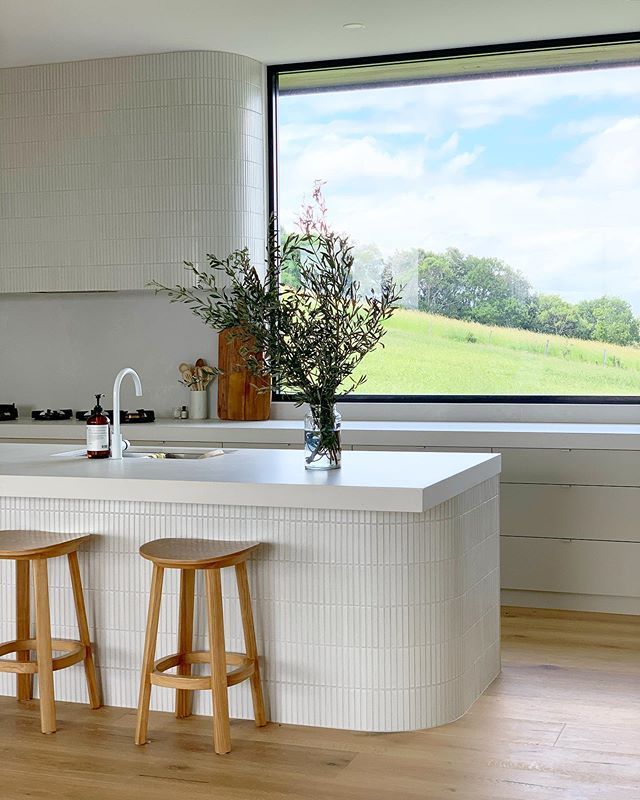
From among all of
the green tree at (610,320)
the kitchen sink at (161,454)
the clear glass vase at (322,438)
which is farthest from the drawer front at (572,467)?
the clear glass vase at (322,438)

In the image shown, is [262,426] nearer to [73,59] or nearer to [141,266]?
[141,266]

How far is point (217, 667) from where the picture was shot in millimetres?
3125

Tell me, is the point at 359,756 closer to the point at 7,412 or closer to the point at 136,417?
the point at 136,417

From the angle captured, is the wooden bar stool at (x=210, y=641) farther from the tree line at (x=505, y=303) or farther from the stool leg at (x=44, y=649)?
the tree line at (x=505, y=303)

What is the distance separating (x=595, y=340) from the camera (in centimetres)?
547

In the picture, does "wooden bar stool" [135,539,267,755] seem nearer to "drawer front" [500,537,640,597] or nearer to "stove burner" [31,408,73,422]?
"drawer front" [500,537,640,597]

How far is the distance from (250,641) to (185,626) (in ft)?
0.78

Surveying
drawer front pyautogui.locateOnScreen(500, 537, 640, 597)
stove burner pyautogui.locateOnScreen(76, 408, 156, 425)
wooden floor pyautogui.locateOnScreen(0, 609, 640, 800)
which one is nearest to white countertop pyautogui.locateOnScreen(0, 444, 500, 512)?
wooden floor pyautogui.locateOnScreen(0, 609, 640, 800)

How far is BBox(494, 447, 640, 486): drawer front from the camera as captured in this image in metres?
4.72

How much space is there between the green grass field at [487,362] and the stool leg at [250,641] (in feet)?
8.39

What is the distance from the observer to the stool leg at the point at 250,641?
331 centimetres

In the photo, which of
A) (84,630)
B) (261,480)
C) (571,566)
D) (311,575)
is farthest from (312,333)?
(571,566)

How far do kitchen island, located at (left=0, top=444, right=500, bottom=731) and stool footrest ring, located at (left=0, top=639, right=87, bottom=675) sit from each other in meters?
0.09


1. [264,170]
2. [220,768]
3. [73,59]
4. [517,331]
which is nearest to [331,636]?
[220,768]
